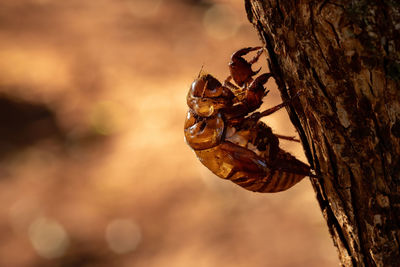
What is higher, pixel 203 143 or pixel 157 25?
pixel 157 25

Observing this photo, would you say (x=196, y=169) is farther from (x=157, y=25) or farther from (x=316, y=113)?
(x=316, y=113)

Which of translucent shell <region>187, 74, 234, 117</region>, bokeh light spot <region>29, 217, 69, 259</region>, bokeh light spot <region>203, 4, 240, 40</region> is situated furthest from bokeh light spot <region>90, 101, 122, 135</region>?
translucent shell <region>187, 74, 234, 117</region>

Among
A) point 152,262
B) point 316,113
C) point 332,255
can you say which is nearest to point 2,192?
point 152,262

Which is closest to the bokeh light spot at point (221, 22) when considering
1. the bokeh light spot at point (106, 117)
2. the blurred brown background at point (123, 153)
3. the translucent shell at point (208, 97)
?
the blurred brown background at point (123, 153)

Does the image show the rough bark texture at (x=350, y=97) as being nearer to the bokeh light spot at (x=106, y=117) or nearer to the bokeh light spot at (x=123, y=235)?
the bokeh light spot at (x=123, y=235)

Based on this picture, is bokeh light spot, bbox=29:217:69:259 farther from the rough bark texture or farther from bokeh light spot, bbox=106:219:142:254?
the rough bark texture
